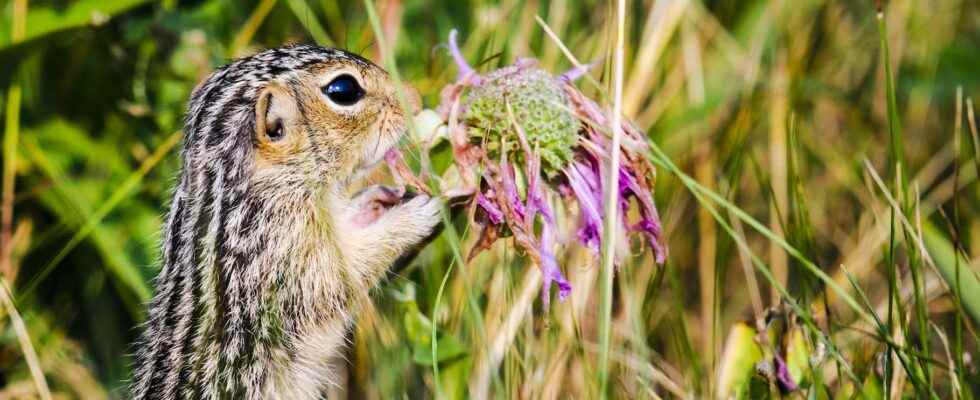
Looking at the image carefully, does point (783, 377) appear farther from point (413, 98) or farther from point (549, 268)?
point (413, 98)

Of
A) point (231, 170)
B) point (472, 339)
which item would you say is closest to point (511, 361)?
point (472, 339)

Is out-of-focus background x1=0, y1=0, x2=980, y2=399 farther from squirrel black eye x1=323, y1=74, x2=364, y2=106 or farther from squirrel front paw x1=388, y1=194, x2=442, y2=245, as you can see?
squirrel black eye x1=323, y1=74, x2=364, y2=106

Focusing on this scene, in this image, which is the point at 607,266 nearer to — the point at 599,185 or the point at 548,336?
the point at 599,185

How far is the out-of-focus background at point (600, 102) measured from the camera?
2.69m

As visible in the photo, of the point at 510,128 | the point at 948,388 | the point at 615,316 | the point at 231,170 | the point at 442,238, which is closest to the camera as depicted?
the point at 510,128

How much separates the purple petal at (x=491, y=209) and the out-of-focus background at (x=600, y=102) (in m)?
0.33

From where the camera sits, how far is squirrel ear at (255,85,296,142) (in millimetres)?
2311

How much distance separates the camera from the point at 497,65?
3.05 meters

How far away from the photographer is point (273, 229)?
234 centimetres

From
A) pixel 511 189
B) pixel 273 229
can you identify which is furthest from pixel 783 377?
pixel 273 229

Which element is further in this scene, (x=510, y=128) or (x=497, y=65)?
(x=497, y=65)

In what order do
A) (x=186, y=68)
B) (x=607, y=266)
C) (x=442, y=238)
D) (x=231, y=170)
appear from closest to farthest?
(x=607, y=266)
(x=231, y=170)
(x=442, y=238)
(x=186, y=68)

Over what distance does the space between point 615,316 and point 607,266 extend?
1327 millimetres

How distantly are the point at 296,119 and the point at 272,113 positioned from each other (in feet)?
0.18
